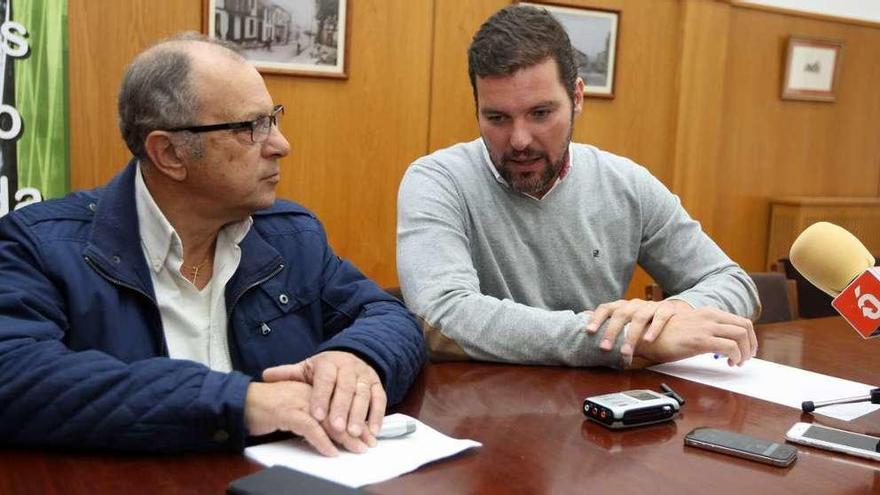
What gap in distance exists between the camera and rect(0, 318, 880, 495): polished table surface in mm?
1204

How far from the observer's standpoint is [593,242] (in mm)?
2439

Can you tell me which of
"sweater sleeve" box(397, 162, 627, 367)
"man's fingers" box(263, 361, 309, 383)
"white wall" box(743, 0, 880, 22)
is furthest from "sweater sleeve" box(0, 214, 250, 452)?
"white wall" box(743, 0, 880, 22)

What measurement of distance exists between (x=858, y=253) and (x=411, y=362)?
0.84 metres

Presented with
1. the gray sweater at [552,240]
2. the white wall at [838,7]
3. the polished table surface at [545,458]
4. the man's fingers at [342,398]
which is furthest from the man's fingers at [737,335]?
the white wall at [838,7]

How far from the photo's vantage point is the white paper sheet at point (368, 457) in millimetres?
1235

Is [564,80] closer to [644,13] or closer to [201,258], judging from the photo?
[201,258]

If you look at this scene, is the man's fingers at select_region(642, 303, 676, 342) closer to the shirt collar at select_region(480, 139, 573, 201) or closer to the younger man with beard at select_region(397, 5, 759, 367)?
the younger man with beard at select_region(397, 5, 759, 367)

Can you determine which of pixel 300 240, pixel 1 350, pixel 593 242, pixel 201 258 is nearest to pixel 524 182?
pixel 593 242

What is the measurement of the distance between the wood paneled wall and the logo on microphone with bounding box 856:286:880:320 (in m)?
3.22

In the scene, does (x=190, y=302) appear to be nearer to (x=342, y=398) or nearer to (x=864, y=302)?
(x=342, y=398)

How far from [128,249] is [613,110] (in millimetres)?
4384

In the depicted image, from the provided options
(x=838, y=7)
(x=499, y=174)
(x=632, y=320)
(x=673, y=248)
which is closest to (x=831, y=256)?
(x=632, y=320)

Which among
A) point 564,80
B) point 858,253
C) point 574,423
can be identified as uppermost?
point 564,80

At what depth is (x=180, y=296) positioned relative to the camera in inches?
69.3
